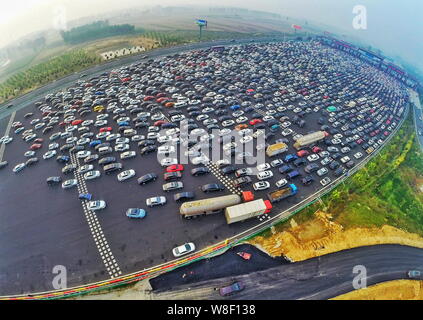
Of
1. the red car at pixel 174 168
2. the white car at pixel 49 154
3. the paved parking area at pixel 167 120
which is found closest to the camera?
the paved parking area at pixel 167 120

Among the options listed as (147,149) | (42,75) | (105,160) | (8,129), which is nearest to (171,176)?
(147,149)

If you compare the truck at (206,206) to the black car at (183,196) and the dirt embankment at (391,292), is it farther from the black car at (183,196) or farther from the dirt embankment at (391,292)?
the dirt embankment at (391,292)

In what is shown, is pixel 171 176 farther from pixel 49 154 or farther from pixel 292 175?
pixel 49 154

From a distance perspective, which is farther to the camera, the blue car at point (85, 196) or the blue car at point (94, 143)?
the blue car at point (94, 143)

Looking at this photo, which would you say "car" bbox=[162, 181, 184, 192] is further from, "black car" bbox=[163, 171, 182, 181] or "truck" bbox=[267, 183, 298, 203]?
"truck" bbox=[267, 183, 298, 203]

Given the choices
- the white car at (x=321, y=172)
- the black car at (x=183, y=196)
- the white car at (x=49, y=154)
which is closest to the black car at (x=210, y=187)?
the black car at (x=183, y=196)
